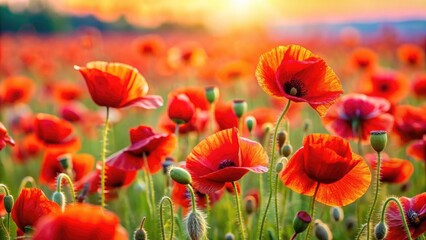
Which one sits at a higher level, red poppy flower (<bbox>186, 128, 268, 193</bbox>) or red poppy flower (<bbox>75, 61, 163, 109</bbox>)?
red poppy flower (<bbox>75, 61, 163, 109</bbox>)

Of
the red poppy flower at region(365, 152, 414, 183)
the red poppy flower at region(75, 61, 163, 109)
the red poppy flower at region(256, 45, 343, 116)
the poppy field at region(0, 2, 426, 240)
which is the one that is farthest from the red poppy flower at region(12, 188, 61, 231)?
the red poppy flower at region(365, 152, 414, 183)

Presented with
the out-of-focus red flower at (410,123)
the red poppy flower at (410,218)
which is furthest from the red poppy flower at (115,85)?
the out-of-focus red flower at (410,123)

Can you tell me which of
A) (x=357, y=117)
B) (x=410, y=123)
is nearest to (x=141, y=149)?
(x=357, y=117)

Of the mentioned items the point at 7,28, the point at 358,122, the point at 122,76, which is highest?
the point at 122,76

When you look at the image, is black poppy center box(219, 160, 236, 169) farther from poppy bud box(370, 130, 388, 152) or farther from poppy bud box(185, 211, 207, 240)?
poppy bud box(370, 130, 388, 152)

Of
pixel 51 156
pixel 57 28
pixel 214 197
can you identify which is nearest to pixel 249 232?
pixel 214 197

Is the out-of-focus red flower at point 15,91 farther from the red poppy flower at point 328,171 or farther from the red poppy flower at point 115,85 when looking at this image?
the red poppy flower at point 328,171

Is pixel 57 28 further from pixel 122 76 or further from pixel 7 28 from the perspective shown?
pixel 122 76
